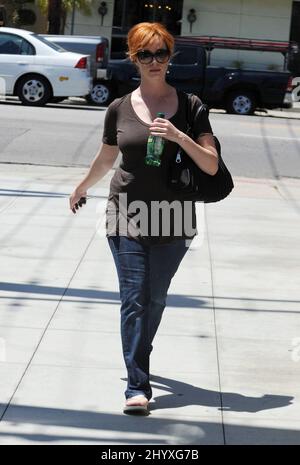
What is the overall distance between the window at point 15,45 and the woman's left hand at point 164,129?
701 inches

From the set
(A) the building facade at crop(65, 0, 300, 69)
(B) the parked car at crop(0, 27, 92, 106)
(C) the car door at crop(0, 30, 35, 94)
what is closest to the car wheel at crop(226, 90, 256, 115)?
(B) the parked car at crop(0, 27, 92, 106)

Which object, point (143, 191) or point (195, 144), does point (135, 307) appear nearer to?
point (143, 191)

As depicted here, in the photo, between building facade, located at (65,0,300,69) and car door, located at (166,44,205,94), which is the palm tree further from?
car door, located at (166,44,205,94)

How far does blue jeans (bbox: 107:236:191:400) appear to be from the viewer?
5.28 metres

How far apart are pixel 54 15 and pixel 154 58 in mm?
25046

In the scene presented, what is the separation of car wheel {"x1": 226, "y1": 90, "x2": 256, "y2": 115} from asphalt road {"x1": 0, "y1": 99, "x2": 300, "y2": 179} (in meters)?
1.68

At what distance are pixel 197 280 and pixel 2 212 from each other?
313 centimetres

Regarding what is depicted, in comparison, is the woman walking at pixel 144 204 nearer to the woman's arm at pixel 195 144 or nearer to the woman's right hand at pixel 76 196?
the woman's arm at pixel 195 144

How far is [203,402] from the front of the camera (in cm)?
549

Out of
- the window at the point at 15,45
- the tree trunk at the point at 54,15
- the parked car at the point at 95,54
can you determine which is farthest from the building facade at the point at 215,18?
the window at the point at 15,45

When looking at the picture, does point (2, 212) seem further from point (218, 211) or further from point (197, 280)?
point (197, 280)

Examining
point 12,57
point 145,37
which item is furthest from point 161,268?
point 12,57

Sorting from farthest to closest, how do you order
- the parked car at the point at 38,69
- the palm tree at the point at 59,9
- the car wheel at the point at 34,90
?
the palm tree at the point at 59,9 < the car wheel at the point at 34,90 < the parked car at the point at 38,69

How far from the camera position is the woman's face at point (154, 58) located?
515 centimetres
